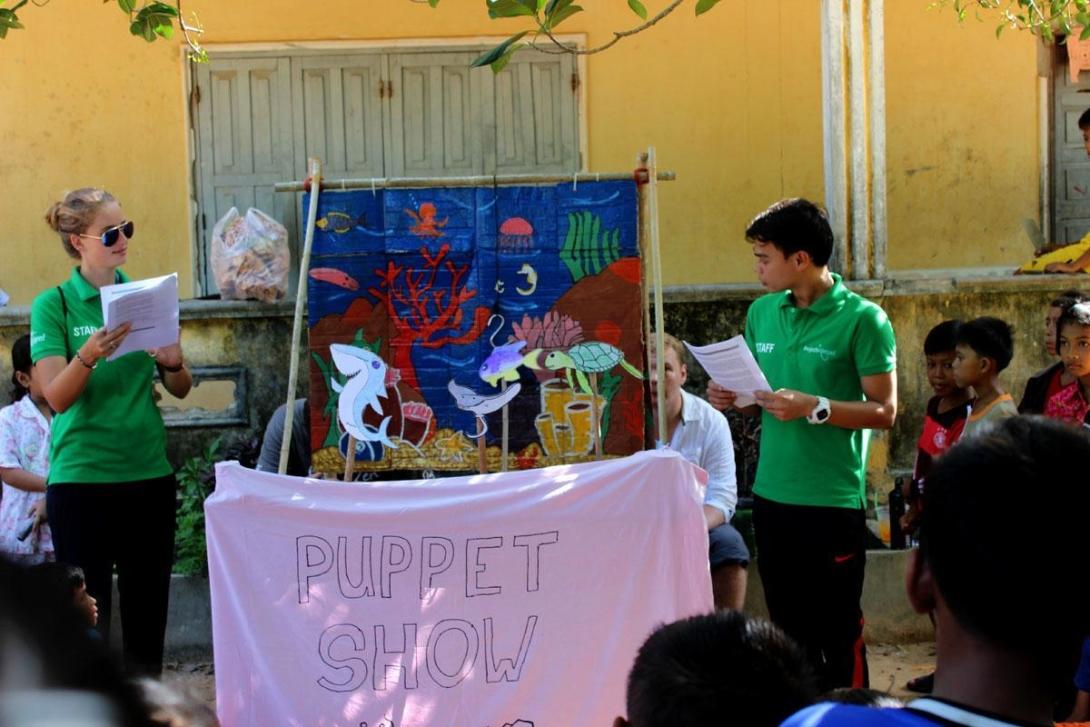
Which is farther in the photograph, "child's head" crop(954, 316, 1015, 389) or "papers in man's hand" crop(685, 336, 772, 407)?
"child's head" crop(954, 316, 1015, 389)

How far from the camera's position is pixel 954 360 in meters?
5.20

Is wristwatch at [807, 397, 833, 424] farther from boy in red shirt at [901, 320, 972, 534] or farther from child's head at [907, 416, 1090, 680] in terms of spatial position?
child's head at [907, 416, 1090, 680]

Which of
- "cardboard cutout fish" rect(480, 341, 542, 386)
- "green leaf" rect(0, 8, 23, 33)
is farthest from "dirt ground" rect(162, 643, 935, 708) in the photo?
"green leaf" rect(0, 8, 23, 33)

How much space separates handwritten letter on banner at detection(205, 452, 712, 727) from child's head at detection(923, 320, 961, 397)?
1730 millimetres

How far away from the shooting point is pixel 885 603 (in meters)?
5.77

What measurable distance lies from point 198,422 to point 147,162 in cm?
190

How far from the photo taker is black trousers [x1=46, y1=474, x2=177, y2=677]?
13.8 feet

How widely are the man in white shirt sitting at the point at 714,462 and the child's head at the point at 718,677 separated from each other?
2.67 m

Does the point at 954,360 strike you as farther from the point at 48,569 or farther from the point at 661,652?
the point at 48,569

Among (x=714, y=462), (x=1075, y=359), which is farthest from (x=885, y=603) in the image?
(x=1075, y=359)

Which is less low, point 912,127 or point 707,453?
point 912,127

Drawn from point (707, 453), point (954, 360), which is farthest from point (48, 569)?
point (954, 360)

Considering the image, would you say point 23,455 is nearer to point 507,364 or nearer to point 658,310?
point 507,364

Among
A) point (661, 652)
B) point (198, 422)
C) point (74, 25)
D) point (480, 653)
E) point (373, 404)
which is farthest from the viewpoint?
point (74, 25)
